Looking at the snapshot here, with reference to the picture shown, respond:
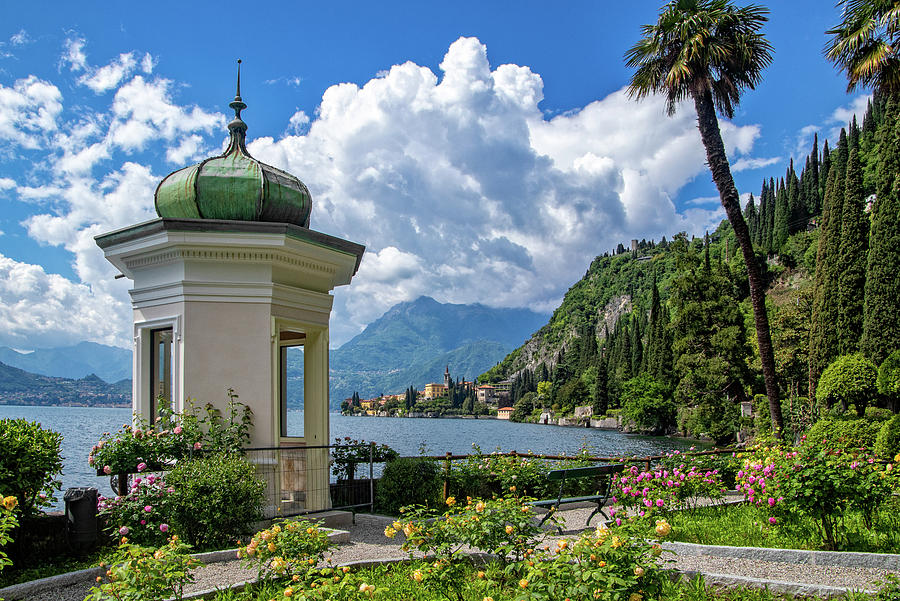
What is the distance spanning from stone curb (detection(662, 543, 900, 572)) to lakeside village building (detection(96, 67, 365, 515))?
17.9 feet

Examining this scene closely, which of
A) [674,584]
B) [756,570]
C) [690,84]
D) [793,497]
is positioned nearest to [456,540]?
[674,584]

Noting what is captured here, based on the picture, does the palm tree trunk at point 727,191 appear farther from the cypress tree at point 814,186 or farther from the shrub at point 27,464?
the cypress tree at point 814,186

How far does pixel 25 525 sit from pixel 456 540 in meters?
5.27

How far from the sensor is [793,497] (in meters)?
7.17

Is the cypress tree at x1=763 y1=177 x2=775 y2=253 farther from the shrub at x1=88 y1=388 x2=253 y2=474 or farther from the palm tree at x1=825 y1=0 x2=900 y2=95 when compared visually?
the shrub at x1=88 y1=388 x2=253 y2=474

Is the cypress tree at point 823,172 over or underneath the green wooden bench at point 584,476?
over

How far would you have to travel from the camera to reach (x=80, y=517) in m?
7.34

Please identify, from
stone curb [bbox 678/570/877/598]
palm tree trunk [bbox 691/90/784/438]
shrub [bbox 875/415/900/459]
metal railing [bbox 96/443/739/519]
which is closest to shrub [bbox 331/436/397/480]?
metal railing [bbox 96/443/739/519]

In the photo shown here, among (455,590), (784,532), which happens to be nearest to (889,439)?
(784,532)

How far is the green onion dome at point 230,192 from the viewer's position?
403 inches

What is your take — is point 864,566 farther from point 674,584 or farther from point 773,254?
point 773,254

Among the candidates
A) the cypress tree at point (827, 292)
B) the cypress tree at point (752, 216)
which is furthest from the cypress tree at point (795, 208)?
the cypress tree at point (827, 292)

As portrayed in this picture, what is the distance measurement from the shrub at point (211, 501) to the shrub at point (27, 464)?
1.26m

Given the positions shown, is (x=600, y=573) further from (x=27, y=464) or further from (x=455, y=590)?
(x=27, y=464)
